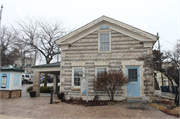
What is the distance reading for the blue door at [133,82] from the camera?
425 inches

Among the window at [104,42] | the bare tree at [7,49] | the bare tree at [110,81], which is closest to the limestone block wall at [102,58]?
the window at [104,42]

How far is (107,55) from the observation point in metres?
11.4

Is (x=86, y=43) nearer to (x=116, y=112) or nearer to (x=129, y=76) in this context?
(x=129, y=76)

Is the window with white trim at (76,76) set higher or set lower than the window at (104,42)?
lower

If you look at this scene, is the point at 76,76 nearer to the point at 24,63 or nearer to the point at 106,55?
the point at 106,55

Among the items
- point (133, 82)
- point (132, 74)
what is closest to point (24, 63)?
point (132, 74)

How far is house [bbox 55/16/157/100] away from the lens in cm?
1084

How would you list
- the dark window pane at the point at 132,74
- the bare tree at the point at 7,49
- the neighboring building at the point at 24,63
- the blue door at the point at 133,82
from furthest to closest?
the neighboring building at the point at 24,63 < the bare tree at the point at 7,49 < the dark window pane at the point at 132,74 < the blue door at the point at 133,82

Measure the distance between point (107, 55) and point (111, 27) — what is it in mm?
2161

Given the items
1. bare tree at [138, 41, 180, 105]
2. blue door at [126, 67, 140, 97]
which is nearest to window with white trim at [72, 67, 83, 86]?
blue door at [126, 67, 140, 97]

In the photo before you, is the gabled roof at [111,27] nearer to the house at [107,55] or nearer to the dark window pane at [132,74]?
the house at [107,55]

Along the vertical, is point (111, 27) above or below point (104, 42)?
above

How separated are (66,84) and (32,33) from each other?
1436 cm

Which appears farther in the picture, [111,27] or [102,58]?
[111,27]
